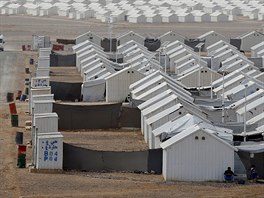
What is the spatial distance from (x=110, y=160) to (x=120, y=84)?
1462cm

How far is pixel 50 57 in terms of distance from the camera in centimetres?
5775

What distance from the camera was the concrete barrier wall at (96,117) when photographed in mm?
37906

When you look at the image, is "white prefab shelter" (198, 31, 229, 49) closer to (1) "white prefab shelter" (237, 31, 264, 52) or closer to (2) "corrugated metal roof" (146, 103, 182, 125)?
(1) "white prefab shelter" (237, 31, 264, 52)

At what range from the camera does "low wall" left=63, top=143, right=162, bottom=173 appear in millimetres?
29547

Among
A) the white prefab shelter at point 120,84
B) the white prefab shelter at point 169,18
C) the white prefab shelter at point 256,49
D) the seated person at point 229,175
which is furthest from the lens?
the white prefab shelter at point 169,18

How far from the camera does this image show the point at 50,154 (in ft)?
96.4

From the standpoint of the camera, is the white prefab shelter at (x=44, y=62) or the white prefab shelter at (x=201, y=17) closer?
the white prefab shelter at (x=44, y=62)

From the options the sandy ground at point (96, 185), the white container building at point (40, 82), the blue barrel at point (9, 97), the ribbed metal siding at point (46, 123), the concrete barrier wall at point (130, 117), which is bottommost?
the sandy ground at point (96, 185)

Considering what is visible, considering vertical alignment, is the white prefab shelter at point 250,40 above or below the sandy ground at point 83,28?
above

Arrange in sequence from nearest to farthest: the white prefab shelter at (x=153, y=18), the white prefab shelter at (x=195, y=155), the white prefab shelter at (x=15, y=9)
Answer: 1. the white prefab shelter at (x=195, y=155)
2. the white prefab shelter at (x=153, y=18)
3. the white prefab shelter at (x=15, y=9)

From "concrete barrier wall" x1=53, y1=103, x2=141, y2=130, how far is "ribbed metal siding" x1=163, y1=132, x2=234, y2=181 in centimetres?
931

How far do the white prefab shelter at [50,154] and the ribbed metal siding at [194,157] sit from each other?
2.73 meters

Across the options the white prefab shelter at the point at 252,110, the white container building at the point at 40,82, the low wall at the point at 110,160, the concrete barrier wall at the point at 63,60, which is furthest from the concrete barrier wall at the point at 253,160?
the concrete barrier wall at the point at 63,60

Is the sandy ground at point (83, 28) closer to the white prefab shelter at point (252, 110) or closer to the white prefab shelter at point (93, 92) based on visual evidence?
the white prefab shelter at point (93, 92)
